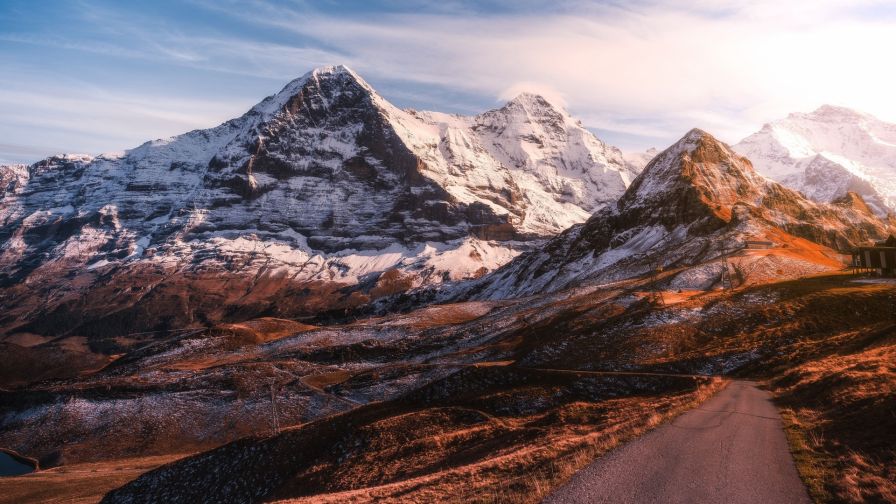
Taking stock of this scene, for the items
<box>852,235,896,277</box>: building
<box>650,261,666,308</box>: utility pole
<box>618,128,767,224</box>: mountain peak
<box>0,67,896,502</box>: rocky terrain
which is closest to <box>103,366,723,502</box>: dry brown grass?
<box>0,67,896,502</box>: rocky terrain

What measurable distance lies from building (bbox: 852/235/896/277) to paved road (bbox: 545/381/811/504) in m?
58.1

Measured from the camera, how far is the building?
69500 millimetres

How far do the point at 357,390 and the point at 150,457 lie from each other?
82.2ft

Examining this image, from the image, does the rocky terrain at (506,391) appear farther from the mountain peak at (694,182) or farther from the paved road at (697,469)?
the mountain peak at (694,182)

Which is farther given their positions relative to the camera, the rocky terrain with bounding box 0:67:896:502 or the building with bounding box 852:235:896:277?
the building with bounding box 852:235:896:277

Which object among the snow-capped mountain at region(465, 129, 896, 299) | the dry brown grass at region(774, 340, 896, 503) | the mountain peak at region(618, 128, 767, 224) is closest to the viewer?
the dry brown grass at region(774, 340, 896, 503)

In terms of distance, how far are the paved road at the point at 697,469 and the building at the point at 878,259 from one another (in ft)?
191

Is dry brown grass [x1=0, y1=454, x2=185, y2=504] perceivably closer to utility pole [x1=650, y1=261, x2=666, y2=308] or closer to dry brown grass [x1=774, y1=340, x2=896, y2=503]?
dry brown grass [x1=774, y1=340, x2=896, y2=503]

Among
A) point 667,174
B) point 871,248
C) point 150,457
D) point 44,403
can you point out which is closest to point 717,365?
point 871,248

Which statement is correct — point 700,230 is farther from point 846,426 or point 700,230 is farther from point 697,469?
point 697,469

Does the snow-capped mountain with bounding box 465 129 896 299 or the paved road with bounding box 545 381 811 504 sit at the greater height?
the snow-capped mountain with bounding box 465 129 896 299

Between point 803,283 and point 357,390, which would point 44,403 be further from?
point 803,283

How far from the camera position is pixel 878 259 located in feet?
235

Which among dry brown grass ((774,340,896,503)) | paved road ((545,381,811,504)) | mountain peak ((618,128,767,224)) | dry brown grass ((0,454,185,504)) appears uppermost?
mountain peak ((618,128,767,224))
